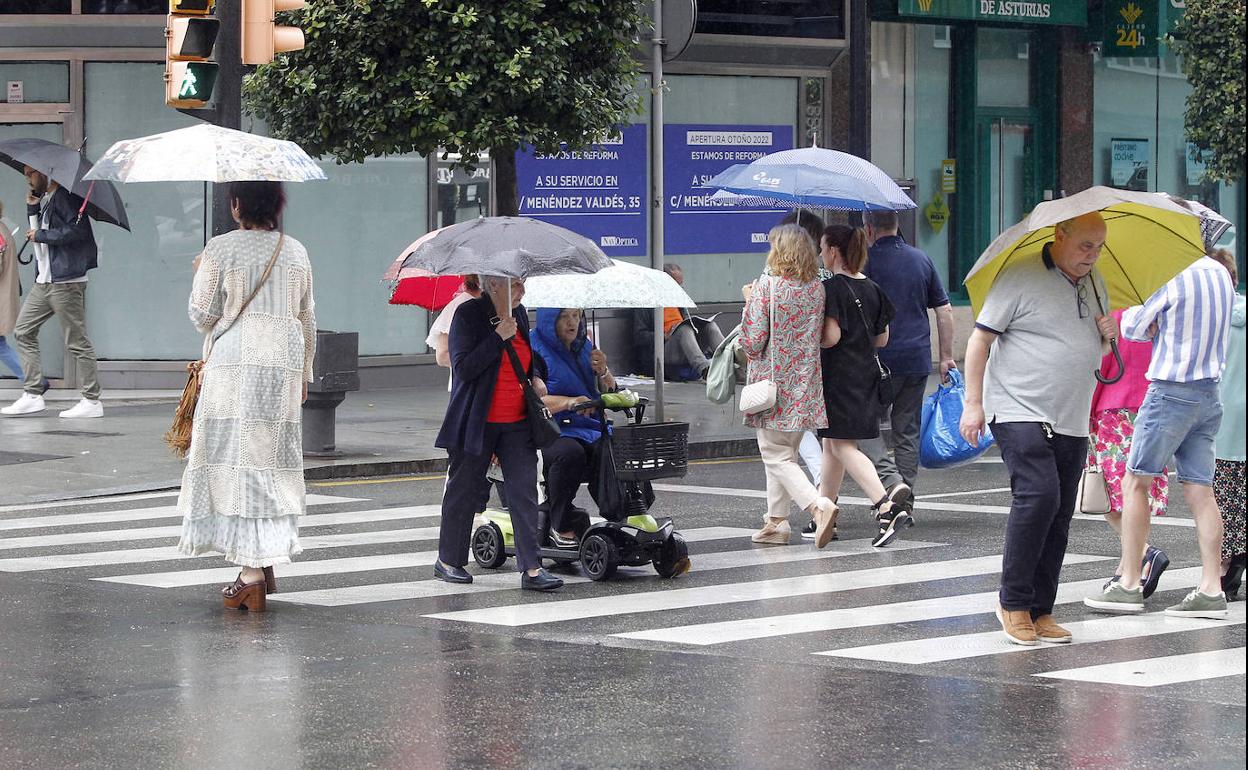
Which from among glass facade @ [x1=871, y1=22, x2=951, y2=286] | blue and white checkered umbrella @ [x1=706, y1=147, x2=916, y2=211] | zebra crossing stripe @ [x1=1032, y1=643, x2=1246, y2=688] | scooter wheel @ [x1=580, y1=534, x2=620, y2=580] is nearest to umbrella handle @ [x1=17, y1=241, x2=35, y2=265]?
blue and white checkered umbrella @ [x1=706, y1=147, x2=916, y2=211]

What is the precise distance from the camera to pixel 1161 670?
770cm

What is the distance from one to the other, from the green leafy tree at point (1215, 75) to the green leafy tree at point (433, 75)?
11.6 meters

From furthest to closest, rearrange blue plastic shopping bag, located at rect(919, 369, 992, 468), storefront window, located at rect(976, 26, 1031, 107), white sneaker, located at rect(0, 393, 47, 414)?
storefront window, located at rect(976, 26, 1031, 107) → white sneaker, located at rect(0, 393, 47, 414) → blue plastic shopping bag, located at rect(919, 369, 992, 468)

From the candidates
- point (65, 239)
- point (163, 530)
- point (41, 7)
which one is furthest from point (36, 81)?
point (163, 530)

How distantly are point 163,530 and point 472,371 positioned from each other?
3146mm

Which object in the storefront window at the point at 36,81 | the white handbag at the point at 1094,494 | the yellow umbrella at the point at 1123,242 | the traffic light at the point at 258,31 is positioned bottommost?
the white handbag at the point at 1094,494

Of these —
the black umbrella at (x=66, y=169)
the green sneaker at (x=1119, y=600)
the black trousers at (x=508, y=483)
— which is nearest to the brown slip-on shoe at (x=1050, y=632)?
the green sneaker at (x=1119, y=600)

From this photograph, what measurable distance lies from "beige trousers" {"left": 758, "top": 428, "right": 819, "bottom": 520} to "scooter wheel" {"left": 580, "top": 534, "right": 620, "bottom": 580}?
144 centimetres

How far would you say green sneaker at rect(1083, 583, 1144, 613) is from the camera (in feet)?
29.7

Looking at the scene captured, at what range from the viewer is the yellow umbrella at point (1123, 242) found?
8.02 metres

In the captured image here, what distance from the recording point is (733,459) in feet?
53.4

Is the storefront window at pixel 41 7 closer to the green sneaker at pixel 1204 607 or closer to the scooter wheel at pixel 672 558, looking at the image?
the scooter wheel at pixel 672 558

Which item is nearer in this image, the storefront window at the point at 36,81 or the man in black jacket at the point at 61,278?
the man in black jacket at the point at 61,278

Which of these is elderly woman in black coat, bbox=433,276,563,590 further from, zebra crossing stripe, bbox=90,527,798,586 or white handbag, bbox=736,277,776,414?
white handbag, bbox=736,277,776,414
